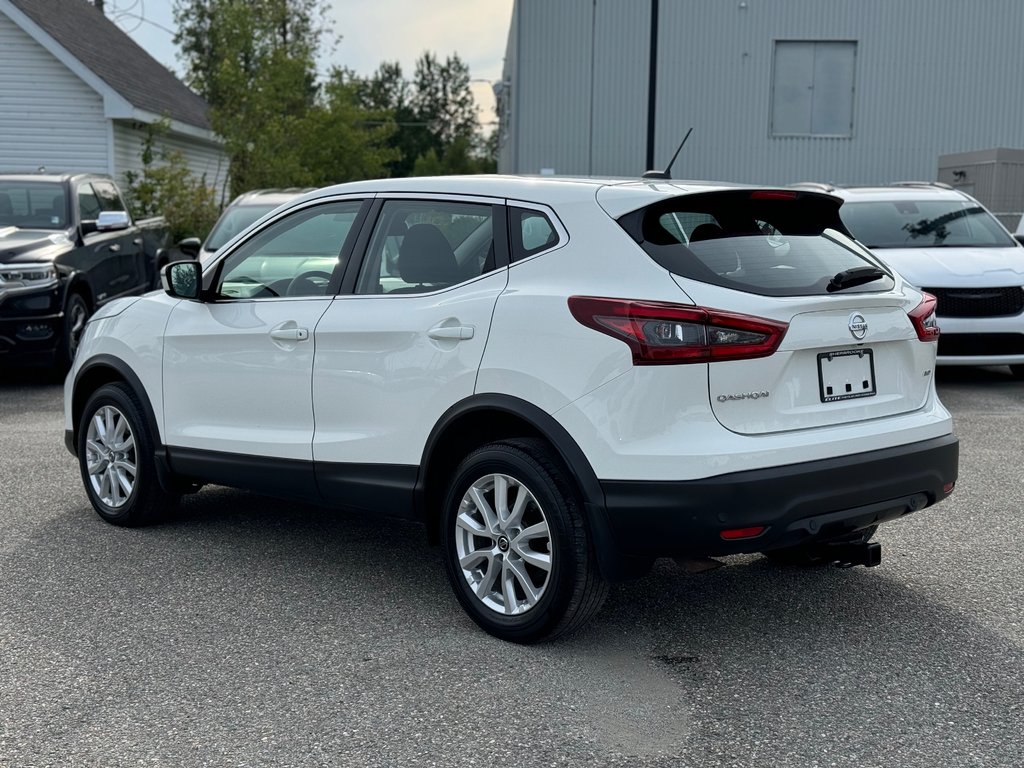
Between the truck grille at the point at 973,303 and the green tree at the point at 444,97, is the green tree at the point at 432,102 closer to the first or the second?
the green tree at the point at 444,97

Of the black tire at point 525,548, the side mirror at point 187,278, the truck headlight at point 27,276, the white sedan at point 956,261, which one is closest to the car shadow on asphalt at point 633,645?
the black tire at point 525,548

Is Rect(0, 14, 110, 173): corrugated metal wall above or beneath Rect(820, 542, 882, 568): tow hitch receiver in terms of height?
above

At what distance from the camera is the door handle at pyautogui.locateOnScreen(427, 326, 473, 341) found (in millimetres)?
4516

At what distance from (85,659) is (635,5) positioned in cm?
2441

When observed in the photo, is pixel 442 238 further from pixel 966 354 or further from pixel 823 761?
pixel 966 354

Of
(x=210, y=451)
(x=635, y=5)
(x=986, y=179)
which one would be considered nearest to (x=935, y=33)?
(x=635, y=5)

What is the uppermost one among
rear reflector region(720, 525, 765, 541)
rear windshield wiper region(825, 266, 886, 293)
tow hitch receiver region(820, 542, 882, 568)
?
rear windshield wiper region(825, 266, 886, 293)

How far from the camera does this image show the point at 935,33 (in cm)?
2712

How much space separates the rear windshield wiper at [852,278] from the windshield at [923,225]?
755cm

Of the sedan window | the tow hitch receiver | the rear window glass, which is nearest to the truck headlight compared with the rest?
the sedan window

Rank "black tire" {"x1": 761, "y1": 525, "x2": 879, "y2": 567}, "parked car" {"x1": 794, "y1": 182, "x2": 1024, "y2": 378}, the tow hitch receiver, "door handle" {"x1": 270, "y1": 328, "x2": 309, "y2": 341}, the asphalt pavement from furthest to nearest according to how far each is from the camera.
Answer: "parked car" {"x1": 794, "y1": 182, "x2": 1024, "y2": 378}, "door handle" {"x1": 270, "y1": 328, "x2": 309, "y2": 341}, "black tire" {"x1": 761, "y1": 525, "x2": 879, "y2": 567}, the tow hitch receiver, the asphalt pavement

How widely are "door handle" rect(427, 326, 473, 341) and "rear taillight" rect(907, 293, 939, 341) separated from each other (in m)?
1.65

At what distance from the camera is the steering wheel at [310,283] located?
5.23 m

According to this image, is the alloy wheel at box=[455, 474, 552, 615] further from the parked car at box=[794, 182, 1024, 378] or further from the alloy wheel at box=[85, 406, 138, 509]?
the parked car at box=[794, 182, 1024, 378]
